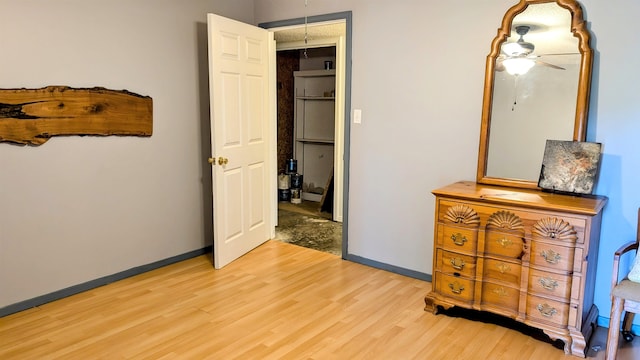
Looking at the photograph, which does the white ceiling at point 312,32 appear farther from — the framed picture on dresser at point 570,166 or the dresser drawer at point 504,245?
the dresser drawer at point 504,245

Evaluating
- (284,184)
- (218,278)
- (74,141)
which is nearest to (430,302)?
(218,278)

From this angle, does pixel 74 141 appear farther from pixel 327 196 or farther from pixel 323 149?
pixel 323 149

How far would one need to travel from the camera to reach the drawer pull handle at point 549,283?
245 centimetres

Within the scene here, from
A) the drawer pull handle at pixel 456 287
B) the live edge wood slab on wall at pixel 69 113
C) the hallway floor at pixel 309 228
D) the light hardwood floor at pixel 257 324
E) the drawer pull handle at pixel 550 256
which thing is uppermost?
the live edge wood slab on wall at pixel 69 113

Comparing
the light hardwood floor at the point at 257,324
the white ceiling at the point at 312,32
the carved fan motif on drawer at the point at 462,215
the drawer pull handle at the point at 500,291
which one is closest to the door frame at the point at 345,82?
the white ceiling at the point at 312,32

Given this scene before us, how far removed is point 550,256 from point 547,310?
303 mm

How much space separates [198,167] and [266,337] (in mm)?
1793

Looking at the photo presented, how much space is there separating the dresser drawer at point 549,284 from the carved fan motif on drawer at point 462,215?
41 cm

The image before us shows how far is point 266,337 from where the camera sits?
257 cm

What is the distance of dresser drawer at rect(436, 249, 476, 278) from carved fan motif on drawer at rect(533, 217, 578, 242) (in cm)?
42

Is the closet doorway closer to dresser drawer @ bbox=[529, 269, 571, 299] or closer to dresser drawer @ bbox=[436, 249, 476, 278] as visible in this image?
dresser drawer @ bbox=[436, 249, 476, 278]

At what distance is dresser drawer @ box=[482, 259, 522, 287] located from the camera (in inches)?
102

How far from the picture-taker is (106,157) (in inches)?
Result: 126

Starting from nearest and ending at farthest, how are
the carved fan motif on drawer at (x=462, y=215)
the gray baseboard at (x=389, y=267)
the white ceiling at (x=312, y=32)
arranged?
the carved fan motif on drawer at (x=462, y=215) → the gray baseboard at (x=389, y=267) → the white ceiling at (x=312, y=32)
